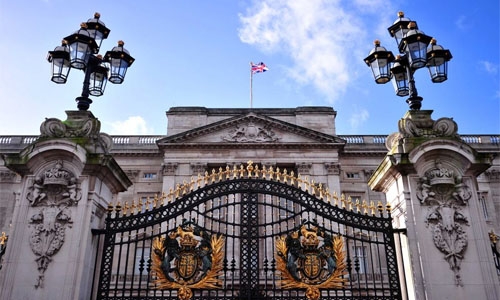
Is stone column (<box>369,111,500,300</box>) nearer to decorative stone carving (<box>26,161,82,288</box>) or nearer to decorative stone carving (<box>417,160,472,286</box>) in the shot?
decorative stone carving (<box>417,160,472,286</box>)

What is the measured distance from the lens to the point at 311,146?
35.7 m

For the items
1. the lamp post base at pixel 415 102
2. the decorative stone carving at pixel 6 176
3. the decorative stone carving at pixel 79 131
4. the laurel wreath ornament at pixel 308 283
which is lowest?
the laurel wreath ornament at pixel 308 283

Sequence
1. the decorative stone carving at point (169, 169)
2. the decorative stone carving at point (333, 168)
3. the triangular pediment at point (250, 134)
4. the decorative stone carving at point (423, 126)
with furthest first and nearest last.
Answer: the triangular pediment at point (250, 134), the decorative stone carving at point (333, 168), the decorative stone carving at point (169, 169), the decorative stone carving at point (423, 126)

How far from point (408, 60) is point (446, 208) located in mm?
3386

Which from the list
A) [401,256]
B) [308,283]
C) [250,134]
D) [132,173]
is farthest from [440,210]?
[132,173]

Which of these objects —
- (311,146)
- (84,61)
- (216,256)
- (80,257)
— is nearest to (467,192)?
(216,256)

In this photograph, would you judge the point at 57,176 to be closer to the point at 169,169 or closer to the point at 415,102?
the point at 415,102

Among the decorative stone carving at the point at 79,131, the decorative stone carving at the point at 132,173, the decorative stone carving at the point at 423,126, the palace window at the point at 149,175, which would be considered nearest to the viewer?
the decorative stone carving at the point at 79,131

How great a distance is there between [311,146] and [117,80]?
27045mm

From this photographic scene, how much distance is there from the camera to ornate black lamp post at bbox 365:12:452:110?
30.8 feet

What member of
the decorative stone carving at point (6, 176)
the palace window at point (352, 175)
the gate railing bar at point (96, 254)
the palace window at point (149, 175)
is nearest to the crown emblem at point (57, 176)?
the gate railing bar at point (96, 254)

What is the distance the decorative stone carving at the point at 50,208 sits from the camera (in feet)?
26.5

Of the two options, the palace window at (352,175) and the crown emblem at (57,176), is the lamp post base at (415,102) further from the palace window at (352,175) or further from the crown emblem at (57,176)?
the palace window at (352,175)

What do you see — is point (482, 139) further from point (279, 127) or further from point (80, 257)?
point (80, 257)
